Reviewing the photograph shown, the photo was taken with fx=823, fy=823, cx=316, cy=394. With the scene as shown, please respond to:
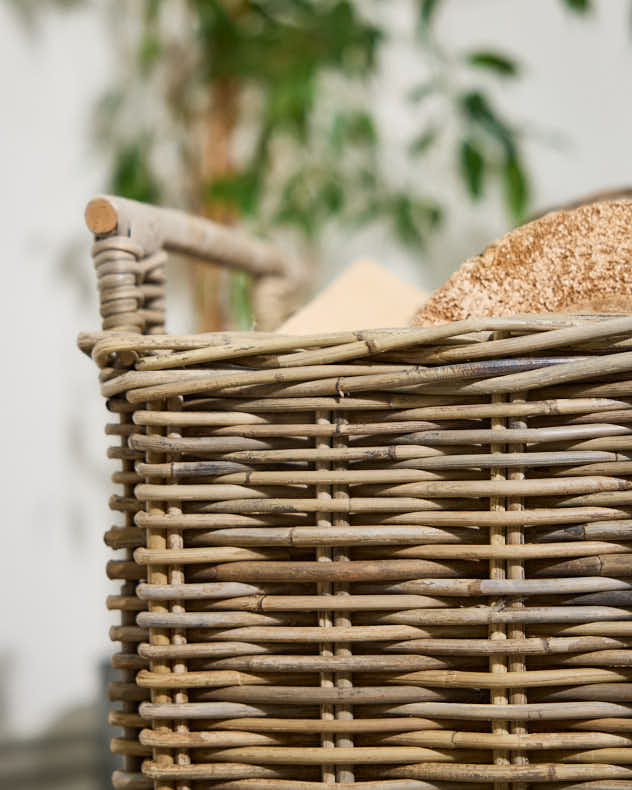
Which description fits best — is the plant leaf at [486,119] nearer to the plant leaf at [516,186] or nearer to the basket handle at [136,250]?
the plant leaf at [516,186]

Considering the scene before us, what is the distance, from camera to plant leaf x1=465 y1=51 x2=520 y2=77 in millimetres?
1197

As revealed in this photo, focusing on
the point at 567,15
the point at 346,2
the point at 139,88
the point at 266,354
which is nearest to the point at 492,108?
the point at 567,15

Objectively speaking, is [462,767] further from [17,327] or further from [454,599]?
[17,327]

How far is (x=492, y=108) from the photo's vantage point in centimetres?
133

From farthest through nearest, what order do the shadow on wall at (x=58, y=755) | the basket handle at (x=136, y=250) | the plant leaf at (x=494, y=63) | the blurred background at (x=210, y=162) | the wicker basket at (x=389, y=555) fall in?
the shadow on wall at (x=58, y=755) → the blurred background at (x=210, y=162) → the plant leaf at (x=494, y=63) → the basket handle at (x=136, y=250) → the wicker basket at (x=389, y=555)

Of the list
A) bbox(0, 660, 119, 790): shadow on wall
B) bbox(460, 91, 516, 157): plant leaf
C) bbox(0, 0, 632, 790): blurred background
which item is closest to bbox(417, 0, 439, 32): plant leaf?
bbox(0, 0, 632, 790): blurred background

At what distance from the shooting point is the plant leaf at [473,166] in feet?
4.09

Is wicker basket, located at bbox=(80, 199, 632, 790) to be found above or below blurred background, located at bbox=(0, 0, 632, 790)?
below

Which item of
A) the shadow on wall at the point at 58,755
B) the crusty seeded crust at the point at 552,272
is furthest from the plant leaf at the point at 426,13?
the shadow on wall at the point at 58,755

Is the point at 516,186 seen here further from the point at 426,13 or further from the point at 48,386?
the point at 48,386

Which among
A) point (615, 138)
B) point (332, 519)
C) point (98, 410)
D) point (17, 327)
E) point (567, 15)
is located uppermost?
point (567, 15)

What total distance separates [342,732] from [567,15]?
1.24 metres

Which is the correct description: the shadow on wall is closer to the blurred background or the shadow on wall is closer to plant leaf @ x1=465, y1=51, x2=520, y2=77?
the blurred background

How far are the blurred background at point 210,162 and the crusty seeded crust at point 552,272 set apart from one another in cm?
85
